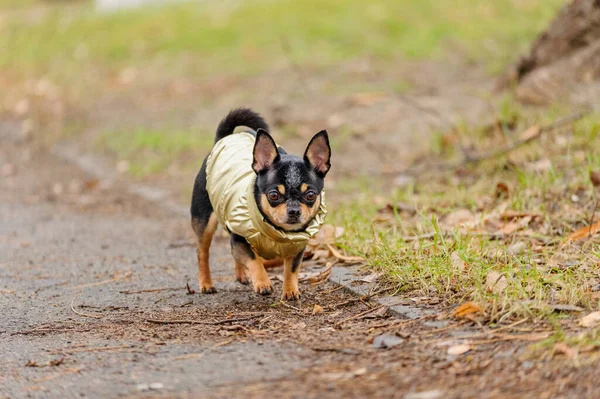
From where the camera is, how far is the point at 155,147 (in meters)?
10.8

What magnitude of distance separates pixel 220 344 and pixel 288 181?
98cm

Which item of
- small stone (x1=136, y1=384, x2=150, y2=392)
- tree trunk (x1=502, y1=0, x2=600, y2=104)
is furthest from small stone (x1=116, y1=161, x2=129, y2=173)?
small stone (x1=136, y1=384, x2=150, y2=392)

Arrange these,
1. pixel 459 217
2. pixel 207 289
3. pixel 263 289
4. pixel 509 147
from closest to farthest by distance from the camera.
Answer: pixel 263 289 < pixel 207 289 < pixel 459 217 < pixel 509 147

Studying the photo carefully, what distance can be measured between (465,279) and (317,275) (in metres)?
1.13

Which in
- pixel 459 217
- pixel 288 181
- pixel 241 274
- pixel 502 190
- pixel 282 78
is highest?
pixel 282 78

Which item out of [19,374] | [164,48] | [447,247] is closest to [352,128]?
[447,247]

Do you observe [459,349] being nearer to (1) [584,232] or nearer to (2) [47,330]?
(1) [584,232]

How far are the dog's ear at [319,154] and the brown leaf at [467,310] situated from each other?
3.61 feet

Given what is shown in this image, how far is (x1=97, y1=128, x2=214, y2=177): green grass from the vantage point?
33.0ft

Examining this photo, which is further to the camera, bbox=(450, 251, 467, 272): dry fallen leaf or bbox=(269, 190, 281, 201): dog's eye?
bbox=(450, 251, 467, 272): dry fallen leaf

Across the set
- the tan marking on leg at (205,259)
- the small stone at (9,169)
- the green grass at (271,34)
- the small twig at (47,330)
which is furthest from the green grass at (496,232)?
the small stone at (9,169)

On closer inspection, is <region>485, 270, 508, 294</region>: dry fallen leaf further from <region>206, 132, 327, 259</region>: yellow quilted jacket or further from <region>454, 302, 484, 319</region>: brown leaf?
<region>206, 132, 327, 259</region>: yellow quilted jacket

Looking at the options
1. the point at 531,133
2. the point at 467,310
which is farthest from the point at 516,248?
the point at 531,133

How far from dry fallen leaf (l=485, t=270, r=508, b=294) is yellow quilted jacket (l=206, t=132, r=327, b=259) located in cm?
94
